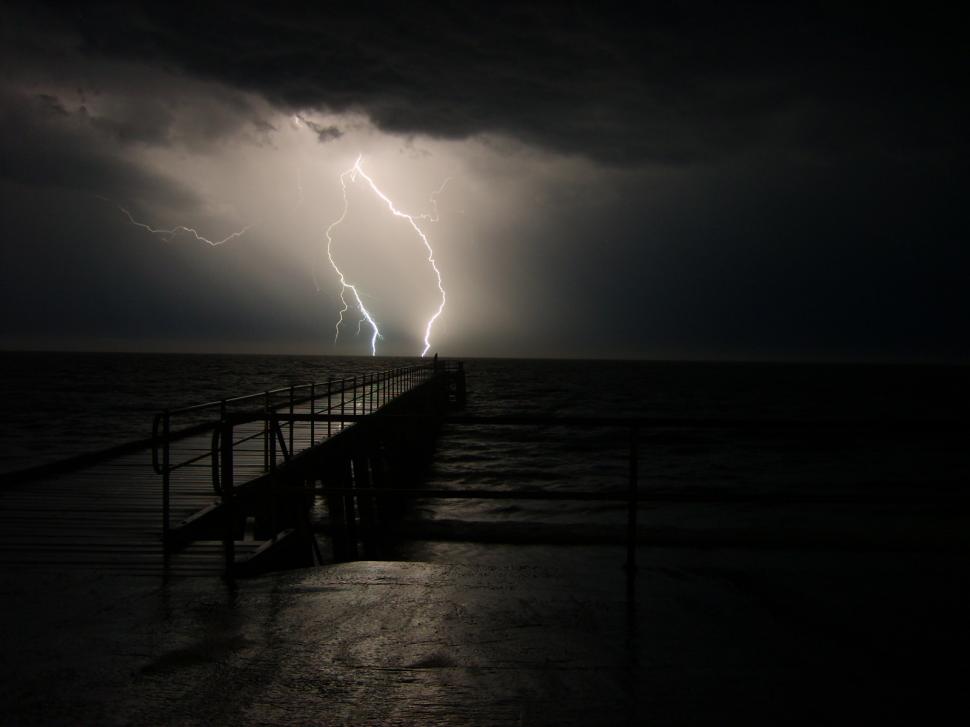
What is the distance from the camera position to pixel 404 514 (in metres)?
16.8

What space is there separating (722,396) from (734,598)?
77.5m

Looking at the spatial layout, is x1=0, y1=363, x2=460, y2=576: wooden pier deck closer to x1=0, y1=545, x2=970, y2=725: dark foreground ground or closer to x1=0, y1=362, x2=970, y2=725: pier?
x1=0, y1=362, x2=970, y2=725: pier

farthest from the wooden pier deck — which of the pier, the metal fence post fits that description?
the metal fence post

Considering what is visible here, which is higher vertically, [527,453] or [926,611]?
[926,611]

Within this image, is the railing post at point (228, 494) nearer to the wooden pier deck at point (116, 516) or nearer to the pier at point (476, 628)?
the pier at point (476, 628)

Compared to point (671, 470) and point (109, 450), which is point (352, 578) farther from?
point (671, 470)

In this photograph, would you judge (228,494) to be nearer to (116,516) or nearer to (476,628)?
(476,628)

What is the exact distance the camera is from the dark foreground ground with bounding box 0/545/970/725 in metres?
2.65

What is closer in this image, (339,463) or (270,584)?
(270,584)

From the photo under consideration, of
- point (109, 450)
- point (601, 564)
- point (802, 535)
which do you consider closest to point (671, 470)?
point (802, 535)

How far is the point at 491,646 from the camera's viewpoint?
3.23m

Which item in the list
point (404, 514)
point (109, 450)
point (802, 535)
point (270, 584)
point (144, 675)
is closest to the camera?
point (144, 675)

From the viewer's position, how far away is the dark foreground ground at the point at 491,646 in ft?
8.68

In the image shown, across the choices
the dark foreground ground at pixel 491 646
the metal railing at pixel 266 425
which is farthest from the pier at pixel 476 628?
the metal railing at pixel 266 425
